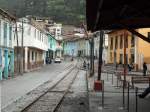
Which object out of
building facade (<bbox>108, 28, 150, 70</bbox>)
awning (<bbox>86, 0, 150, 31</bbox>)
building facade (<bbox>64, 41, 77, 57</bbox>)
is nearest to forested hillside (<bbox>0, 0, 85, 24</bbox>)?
building facade (<bbox>64, 41, 77, 57</bbox>)

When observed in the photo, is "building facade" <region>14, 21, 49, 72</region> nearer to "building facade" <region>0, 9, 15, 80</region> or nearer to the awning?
"building facade" <region>0, 9, 15, 80</region>

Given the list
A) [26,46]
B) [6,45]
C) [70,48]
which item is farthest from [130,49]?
[70,48]

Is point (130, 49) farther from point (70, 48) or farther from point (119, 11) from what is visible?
point (70, 48)

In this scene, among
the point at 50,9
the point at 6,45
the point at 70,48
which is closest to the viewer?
the point at 6,45

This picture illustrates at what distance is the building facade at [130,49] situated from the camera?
59531 mm

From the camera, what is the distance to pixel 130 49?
214 ft

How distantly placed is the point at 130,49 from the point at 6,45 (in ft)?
84.6

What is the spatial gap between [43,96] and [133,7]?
12169mm

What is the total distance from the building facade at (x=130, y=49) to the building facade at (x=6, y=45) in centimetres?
1189

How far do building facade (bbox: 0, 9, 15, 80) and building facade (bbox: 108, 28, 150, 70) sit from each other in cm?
1189

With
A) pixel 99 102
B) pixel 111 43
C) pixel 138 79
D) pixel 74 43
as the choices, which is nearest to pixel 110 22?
pixel 99 102

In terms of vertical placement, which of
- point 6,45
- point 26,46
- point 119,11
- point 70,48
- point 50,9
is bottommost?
point 6,45

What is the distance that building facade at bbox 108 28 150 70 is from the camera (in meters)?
59.5

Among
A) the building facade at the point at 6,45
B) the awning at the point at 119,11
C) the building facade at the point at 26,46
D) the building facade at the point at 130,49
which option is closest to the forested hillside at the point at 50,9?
the building facade at the point at 130,49
